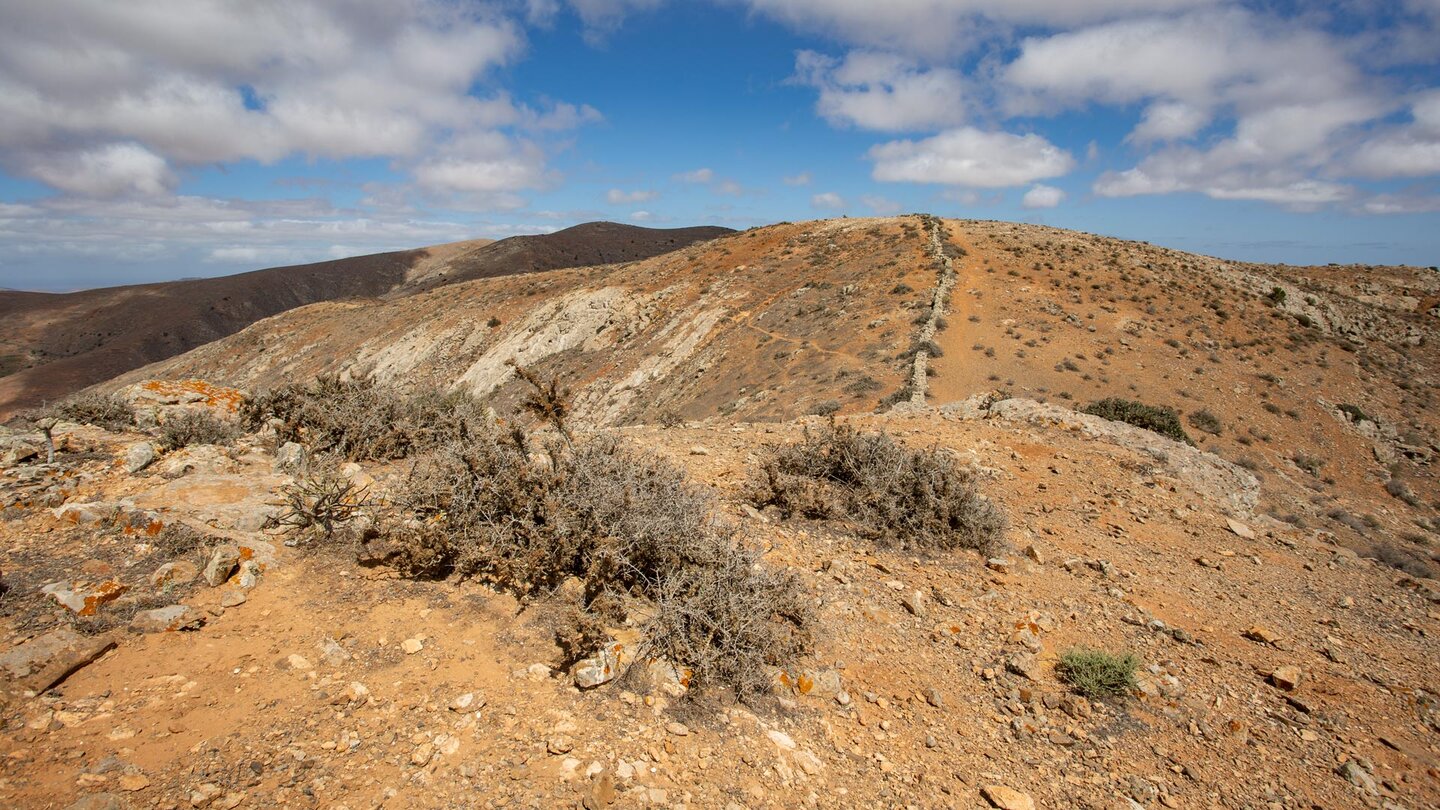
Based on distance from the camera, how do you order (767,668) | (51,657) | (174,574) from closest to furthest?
(51,657)
(174,574)
(767,668)

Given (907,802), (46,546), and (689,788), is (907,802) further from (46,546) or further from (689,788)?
(46,546)

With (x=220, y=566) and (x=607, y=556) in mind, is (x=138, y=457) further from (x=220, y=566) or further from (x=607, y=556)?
(x=607, y=556)

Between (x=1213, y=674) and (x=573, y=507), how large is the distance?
5835mm

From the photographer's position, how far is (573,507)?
4.98 metres

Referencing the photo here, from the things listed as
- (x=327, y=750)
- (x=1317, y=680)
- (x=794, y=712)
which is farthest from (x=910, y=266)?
(x=327, y=750)

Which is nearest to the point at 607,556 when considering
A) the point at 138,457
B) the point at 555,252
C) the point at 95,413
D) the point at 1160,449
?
the point at 138,457

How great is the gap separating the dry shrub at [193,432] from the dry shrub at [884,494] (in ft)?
21.2

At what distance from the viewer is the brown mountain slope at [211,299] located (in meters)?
68.6

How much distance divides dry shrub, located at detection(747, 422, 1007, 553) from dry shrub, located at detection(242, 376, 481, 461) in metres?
4.09

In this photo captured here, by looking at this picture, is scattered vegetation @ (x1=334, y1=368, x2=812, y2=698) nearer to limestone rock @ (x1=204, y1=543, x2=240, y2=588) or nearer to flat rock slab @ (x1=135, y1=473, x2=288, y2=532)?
flat rock slab @ (x1=135, y1=473, x2=288, y2=532)

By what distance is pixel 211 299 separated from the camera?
8431 cm

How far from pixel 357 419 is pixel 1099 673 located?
26.8 feet

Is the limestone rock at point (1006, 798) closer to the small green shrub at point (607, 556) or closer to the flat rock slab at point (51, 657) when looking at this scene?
the small green shrub at point (607, 556)

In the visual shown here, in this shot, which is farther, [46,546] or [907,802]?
[46,546]
